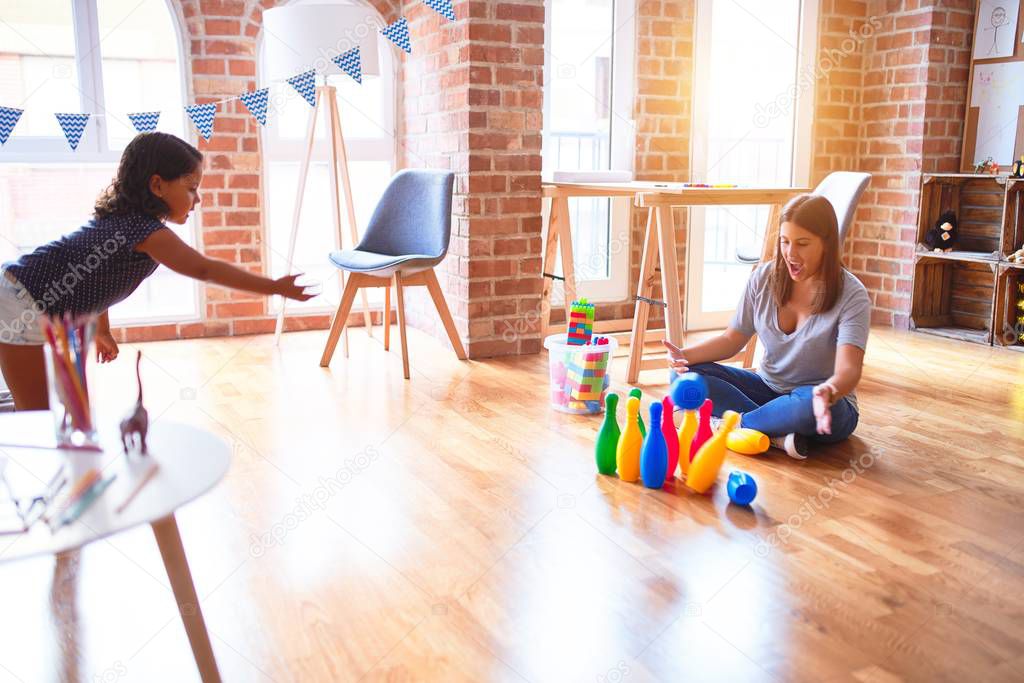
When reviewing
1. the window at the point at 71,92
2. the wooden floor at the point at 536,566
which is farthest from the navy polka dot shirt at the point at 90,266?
the window at the point at 71,92

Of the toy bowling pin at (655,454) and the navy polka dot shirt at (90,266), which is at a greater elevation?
the navy polka dot shirt at (90,266)

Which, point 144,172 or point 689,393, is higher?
point 144,172

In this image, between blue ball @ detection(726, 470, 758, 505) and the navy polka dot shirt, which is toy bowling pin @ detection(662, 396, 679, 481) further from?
the navy polka dot shirt

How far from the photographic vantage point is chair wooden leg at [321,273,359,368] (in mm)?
3451

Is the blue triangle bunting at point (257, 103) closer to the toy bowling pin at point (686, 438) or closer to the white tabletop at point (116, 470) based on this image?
the toy bowling pin at point (686, 438)

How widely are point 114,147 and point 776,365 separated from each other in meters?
2.88

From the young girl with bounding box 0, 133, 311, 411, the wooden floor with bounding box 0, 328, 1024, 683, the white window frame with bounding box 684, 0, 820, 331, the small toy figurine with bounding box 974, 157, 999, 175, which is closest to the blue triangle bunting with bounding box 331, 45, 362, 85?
the wooden floor with bounding box 0, 328, 1024, 683

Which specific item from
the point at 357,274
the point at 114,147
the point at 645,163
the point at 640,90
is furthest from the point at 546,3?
the point at 114,147

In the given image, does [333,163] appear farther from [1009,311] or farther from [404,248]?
[1009,311]

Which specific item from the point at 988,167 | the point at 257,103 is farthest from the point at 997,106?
the point at 257,103

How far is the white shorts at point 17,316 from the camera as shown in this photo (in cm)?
179

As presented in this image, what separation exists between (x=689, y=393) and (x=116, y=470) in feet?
4.95

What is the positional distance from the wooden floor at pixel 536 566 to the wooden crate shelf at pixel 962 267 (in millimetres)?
1420

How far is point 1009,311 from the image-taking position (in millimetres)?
4055
